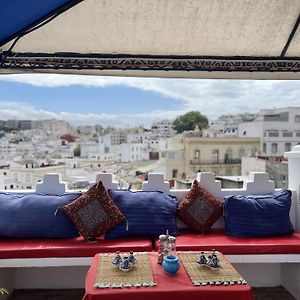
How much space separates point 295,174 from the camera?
4004mm

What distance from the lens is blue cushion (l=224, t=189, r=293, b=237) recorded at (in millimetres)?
3650

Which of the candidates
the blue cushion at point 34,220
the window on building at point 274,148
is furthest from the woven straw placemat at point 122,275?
the window on building at point 274,148

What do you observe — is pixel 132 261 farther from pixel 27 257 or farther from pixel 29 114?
pixel 29 114

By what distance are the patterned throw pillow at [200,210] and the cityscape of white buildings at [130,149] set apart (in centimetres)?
42

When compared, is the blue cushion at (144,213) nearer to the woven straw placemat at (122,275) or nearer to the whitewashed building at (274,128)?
the woven straw placemat at (122,275)

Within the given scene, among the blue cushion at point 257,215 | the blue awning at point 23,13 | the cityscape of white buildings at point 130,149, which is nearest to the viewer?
the blue awning at point 23,13

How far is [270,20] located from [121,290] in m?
2.43

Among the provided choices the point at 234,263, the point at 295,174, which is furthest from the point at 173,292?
the point at 295,174

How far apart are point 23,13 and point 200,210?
2.38 m

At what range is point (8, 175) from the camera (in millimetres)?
4273

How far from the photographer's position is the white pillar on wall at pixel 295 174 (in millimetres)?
3936

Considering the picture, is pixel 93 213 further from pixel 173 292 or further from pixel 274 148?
pixel 274 148

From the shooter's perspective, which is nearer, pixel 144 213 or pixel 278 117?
pixel 144 213

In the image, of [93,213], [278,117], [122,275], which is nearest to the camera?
[122,275]
